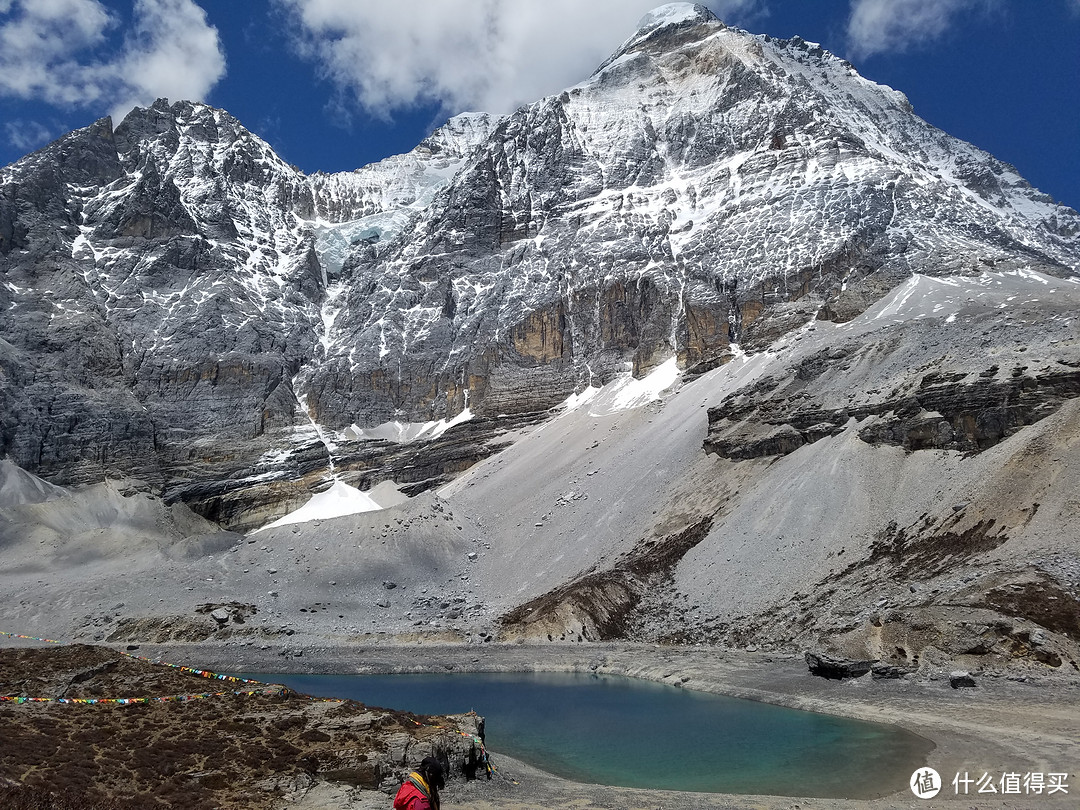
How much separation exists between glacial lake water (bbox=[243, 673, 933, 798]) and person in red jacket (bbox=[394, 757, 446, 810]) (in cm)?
1403

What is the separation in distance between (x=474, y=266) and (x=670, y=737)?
130 m

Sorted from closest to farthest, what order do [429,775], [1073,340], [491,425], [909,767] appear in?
[429,775] < [909,767] < [1073,340] < [491,425]

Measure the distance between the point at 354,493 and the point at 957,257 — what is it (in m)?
93.8

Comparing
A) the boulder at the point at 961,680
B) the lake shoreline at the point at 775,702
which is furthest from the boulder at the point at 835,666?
the boulder at the point at 961,680

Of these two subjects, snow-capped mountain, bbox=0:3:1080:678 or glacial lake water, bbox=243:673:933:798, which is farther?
snow-capped mountain, bbox=0:3:1080:678

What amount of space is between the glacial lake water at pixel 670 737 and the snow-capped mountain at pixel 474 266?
68472 mm

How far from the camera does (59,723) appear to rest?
20484 mm

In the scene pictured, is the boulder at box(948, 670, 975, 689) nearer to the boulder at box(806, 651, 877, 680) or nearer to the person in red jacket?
the boulder at box(806, 651, 877, 680)

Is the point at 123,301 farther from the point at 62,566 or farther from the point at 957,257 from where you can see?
the point at 957,257

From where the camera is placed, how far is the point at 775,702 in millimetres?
34219

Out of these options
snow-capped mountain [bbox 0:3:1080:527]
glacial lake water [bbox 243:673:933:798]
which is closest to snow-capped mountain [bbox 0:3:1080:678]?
snow-capped mountain [bbox 0:3:1080:527]

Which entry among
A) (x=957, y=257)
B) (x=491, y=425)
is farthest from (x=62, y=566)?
(x=957, y=257)

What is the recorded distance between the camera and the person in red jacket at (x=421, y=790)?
10.3m

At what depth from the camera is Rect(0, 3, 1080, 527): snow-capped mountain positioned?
118 m
